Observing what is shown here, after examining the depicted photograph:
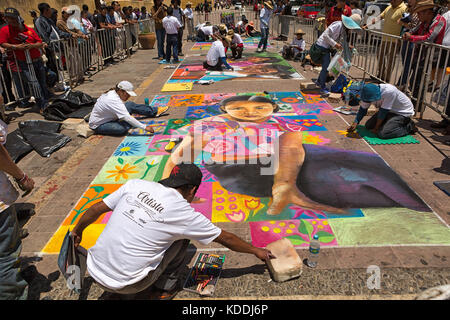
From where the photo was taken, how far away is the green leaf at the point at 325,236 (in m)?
3.20

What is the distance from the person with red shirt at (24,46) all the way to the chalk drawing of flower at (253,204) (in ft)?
18.3

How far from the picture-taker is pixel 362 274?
2.78 meters

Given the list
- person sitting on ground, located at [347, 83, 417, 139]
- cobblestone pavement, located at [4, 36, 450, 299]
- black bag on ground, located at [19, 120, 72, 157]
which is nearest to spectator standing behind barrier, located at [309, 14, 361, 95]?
cobblestone pavement, located at [4, 36, 450, 299]

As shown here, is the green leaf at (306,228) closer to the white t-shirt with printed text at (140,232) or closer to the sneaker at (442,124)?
the white t-shirt with printed text at (140,232)

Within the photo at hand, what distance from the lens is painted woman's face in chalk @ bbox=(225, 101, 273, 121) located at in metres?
6.38

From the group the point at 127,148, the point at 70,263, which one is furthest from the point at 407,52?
the point at 70,263

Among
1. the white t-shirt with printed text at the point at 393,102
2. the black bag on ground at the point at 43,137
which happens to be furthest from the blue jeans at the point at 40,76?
the white t-shirt with printed text at the point at 393,102

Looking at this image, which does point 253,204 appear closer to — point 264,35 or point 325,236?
point 325,236

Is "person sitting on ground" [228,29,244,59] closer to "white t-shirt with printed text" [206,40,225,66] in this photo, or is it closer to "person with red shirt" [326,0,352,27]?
"white t-shirt with printed text" [206,40,225,66]

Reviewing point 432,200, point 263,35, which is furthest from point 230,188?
point 263,35

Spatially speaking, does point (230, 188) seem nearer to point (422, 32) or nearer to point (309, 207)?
point (309, 207)

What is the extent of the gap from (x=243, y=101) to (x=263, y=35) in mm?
6981

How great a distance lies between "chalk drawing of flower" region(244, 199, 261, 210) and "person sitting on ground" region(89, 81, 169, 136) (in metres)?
2.51

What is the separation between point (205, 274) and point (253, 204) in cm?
123
